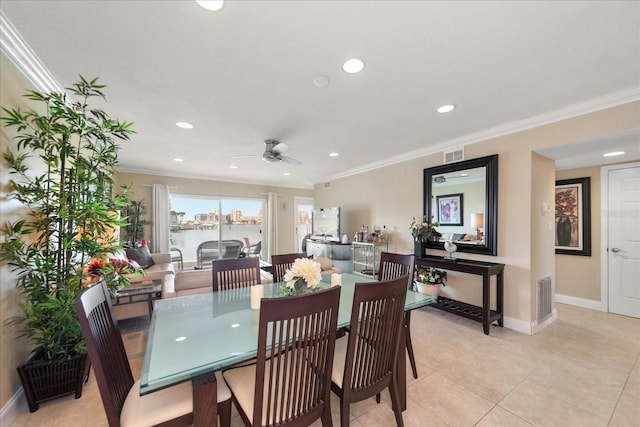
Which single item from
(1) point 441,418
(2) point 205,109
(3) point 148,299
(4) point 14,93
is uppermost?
(2) point 205,109

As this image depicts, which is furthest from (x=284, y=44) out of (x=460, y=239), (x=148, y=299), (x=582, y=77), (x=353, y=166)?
(x=353, y=166)

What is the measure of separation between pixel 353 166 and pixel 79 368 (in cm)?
480

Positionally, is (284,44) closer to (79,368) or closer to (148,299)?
(79,368)

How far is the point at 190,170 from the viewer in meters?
5.55

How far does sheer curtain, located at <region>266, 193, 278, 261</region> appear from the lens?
6.91m

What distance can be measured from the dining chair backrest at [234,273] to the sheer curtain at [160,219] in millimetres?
4193

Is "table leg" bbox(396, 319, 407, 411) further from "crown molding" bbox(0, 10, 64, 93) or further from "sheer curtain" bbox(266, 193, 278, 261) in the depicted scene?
"sheer curtain" bbox(266, 193, 278, 261)

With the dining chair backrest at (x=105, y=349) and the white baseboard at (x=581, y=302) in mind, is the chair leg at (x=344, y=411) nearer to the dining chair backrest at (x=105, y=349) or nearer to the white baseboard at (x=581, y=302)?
the dining chair backrest at (x=105, y=349)

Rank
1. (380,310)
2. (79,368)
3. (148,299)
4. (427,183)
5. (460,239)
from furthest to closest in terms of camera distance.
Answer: (427,183), (460,239), (148,299), (79,368), (380,310)

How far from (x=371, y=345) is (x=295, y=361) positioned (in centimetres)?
48

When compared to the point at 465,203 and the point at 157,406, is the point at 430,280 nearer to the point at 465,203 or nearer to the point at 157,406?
the point at 465,203

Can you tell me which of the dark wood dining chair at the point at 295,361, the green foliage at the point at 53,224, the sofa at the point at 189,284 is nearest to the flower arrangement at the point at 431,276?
the dark wood dining chair at the point at 295,361

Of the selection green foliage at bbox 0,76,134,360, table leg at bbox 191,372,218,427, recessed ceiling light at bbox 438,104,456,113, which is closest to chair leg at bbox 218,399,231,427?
table leg at bbox 191,372,218,427

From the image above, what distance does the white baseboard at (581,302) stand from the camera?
3.58 metres
